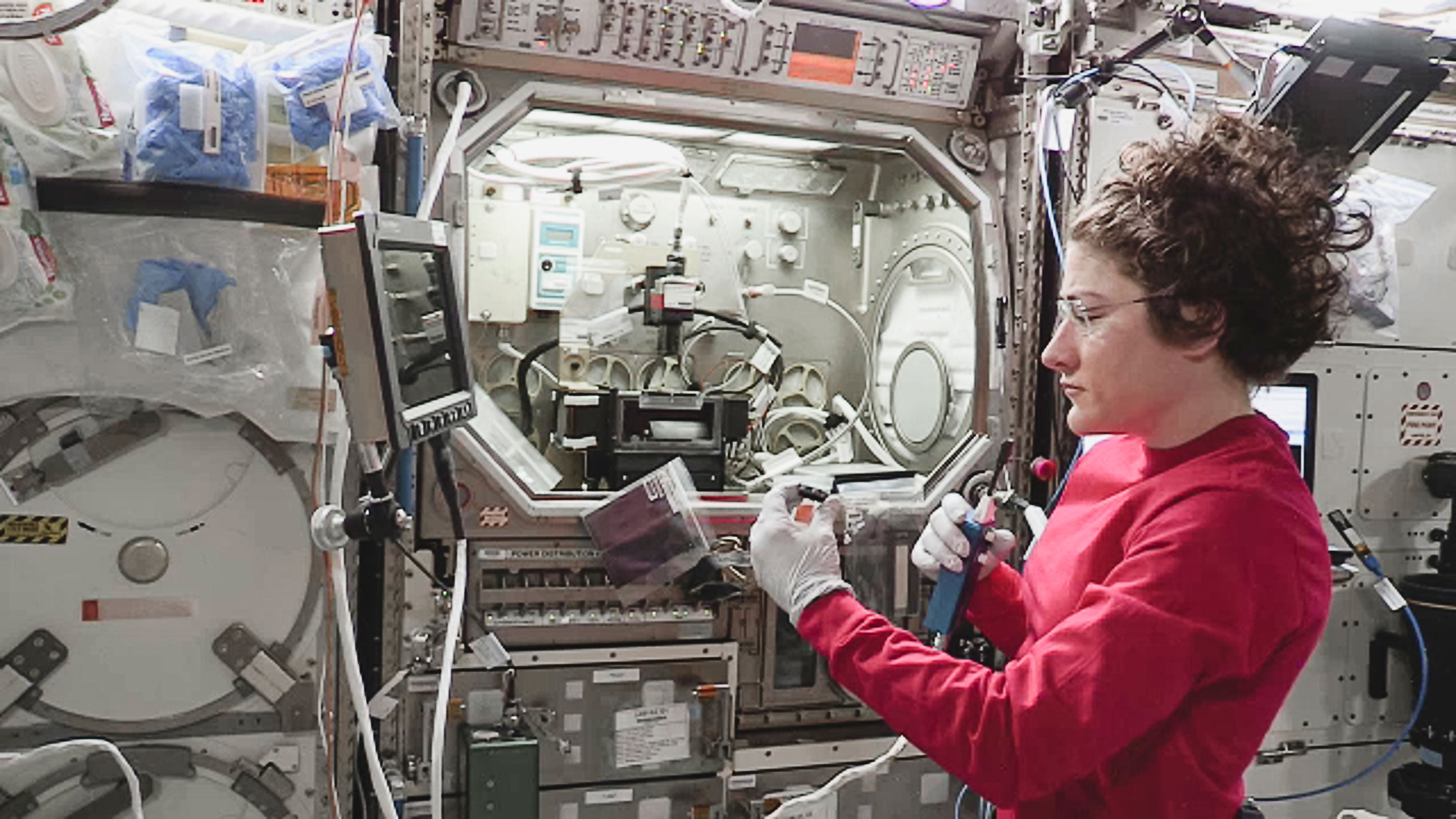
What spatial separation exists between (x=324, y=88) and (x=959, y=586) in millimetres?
1590

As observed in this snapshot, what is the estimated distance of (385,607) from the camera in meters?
2.61

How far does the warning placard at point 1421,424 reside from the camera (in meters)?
3.52

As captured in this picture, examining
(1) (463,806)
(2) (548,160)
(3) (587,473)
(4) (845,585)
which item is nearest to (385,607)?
(1) (463,806)

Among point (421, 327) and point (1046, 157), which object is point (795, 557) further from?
point (1046, 157)

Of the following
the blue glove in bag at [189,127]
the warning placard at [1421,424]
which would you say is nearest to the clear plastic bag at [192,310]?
the blue glove in bag at [189,127]

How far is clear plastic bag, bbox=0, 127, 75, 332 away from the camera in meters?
2.09

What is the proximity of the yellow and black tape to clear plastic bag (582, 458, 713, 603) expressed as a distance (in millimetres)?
1128

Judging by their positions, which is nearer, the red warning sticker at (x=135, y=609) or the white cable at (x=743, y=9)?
the red warning sticker at (x=135, y=609)

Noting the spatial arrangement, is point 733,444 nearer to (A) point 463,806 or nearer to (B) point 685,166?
(B) point 685,166

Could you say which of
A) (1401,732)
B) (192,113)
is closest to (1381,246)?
(1401,732)

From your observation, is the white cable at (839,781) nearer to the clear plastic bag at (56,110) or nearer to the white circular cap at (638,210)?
the white circular cap at (638,210)

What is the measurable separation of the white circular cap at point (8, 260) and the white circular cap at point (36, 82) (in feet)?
0.79

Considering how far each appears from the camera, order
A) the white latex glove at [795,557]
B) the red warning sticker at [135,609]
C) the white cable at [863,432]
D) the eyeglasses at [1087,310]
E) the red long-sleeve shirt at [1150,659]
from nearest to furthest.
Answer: the red long-sleeve shirt at [1150,659] → the eyeglasses at [1087,310] → the white latex glove at [795,557] → the red warning sticker at [135,609] → the white cable at [863,432]

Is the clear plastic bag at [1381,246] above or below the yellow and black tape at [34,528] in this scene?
above
